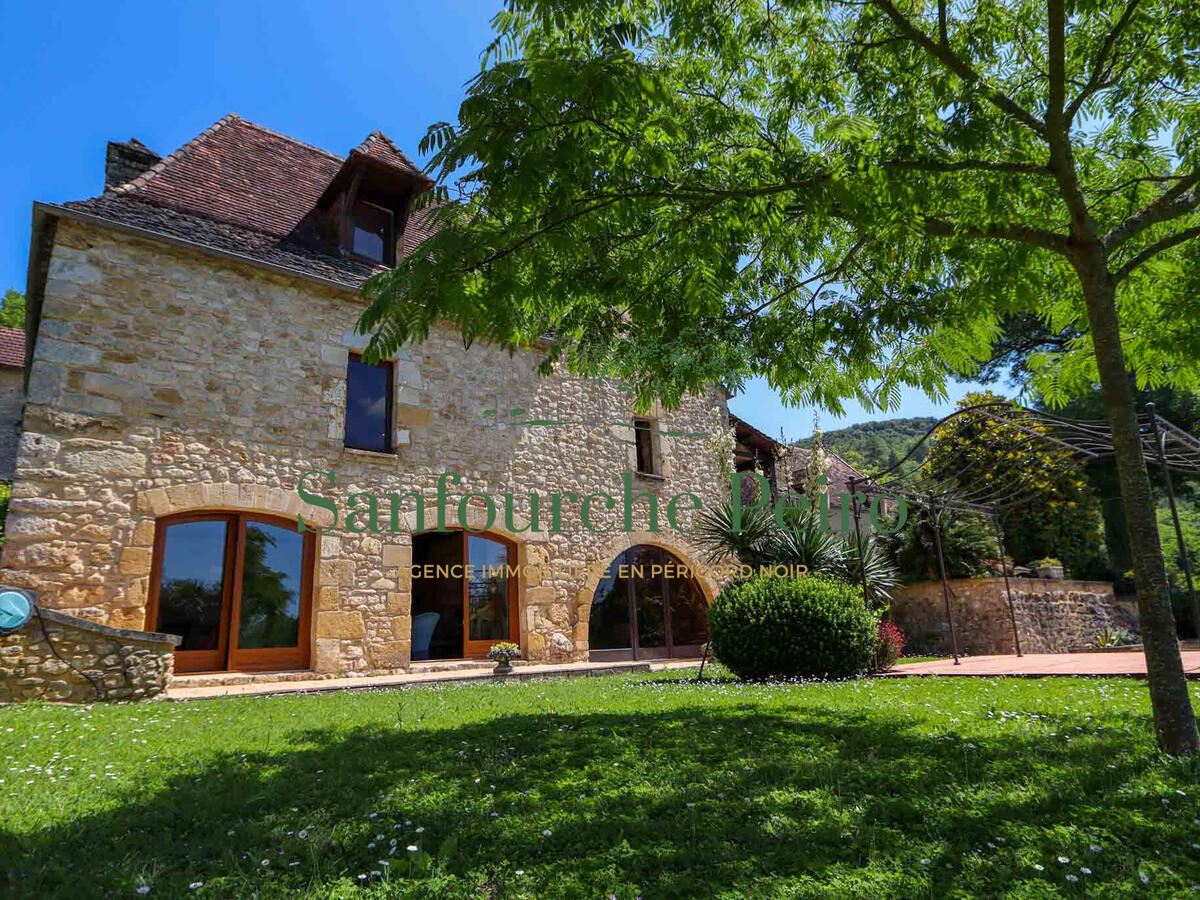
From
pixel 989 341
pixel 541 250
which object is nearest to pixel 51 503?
pixel 541 250

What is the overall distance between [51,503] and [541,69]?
7.59 metres

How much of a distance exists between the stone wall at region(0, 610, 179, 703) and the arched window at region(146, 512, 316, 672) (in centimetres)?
143

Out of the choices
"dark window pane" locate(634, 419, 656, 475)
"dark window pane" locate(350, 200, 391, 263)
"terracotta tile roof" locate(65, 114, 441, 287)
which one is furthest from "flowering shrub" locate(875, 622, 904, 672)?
"dark window pane" locate(350, 200, 391, 263)

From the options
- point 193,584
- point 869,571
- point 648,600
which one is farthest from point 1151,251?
point 648,600

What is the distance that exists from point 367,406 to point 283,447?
1431mm

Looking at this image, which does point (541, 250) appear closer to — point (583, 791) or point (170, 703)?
point (583, 791)

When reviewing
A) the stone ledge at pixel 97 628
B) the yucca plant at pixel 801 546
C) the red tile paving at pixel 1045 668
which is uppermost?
the yucca plant at pixel 801 546

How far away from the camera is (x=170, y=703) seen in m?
6.72

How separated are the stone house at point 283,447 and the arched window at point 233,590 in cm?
3

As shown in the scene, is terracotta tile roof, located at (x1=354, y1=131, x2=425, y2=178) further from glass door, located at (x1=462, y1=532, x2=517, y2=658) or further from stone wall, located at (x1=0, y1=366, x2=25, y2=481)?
stone wall, located at (x1=0, y1=366, x2=25, y2=481)

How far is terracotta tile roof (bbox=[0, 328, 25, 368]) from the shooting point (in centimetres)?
1483

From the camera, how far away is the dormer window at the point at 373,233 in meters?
11.0

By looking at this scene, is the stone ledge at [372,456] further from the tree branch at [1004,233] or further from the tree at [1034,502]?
the tree at [1034,502]

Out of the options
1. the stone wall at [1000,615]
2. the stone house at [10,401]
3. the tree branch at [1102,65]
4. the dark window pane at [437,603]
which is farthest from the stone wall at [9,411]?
the stone wall at [1000,615]
